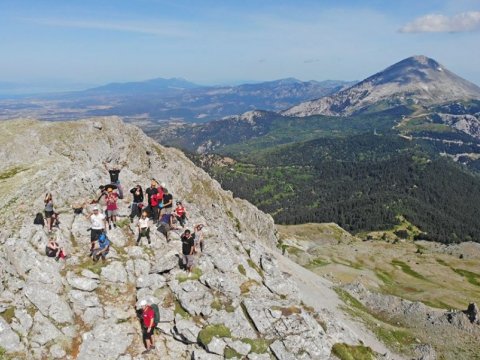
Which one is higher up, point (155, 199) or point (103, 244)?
point (155, 199)

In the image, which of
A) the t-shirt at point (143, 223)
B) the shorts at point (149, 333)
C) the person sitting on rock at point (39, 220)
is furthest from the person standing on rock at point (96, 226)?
the shorts at point (149, 333)

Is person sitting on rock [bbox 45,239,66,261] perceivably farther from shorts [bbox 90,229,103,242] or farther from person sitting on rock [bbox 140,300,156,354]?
person sitting on rock [bbox 140,300,156,354]

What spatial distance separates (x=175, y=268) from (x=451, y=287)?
A: 139m

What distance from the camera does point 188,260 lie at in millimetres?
45625

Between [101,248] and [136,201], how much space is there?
915 cm

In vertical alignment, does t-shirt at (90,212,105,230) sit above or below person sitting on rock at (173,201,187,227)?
above

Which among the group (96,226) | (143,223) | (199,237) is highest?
(96,226)

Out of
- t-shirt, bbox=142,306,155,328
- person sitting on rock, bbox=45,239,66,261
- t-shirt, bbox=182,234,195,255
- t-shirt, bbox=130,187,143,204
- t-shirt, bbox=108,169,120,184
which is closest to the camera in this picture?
t-shirt, bbox=142,306,155,328

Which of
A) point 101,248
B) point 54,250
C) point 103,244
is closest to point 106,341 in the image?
point 101,248

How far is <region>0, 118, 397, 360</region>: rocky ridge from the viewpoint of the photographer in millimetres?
37844

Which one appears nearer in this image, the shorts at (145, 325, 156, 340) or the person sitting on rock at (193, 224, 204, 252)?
the shorts at (145, 325, 156, 340)

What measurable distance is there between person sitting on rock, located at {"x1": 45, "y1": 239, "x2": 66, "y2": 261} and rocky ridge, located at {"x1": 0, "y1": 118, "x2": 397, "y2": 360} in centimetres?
95

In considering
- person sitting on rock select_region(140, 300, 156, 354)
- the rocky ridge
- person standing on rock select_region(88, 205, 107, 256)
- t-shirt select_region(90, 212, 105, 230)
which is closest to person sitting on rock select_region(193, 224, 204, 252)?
the rocky ridge

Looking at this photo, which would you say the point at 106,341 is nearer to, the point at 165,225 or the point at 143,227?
the point at 143,227
